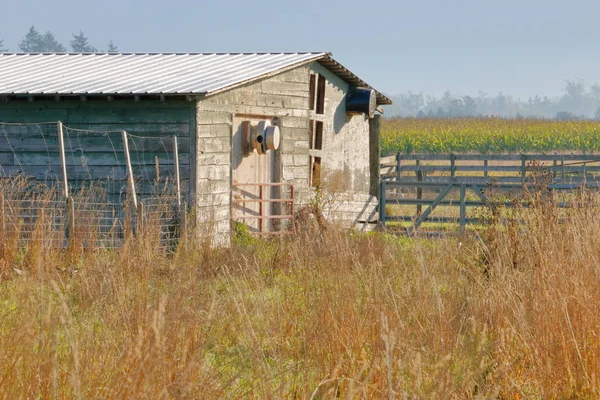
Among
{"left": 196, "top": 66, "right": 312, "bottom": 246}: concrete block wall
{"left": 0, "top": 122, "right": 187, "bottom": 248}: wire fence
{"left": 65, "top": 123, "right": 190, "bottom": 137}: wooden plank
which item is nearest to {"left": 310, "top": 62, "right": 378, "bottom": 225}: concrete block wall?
{"left": 196, "top": 66, "right": 312, "bottom": 246}: concrete block wall

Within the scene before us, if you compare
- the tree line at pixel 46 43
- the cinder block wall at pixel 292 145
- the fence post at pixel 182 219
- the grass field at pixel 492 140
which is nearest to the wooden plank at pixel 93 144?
the cinder block wall at pixel 292 145

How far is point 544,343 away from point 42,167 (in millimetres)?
11037

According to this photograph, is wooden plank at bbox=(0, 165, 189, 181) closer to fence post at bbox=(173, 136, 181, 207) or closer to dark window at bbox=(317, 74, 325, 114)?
fence post at bbox=(173, 136, 181, 207)

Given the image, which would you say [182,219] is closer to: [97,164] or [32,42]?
[97,164]

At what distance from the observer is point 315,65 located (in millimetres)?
18359

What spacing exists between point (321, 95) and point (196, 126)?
499cm

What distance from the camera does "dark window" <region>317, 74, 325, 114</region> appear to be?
18.8 m

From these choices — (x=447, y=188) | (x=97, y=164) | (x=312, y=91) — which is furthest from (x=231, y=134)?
(x=447, y=188)

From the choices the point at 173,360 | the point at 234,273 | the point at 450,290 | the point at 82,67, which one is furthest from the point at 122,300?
the point at 82,67

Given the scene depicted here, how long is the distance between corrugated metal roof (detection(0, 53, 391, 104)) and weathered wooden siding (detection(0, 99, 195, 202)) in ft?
1.14

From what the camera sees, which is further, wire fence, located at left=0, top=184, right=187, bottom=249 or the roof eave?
the roof eave

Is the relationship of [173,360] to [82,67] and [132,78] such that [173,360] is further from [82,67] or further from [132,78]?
[82,67]

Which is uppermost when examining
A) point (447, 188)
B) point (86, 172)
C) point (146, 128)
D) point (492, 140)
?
point (146, 128)

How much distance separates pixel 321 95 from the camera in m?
18.8
